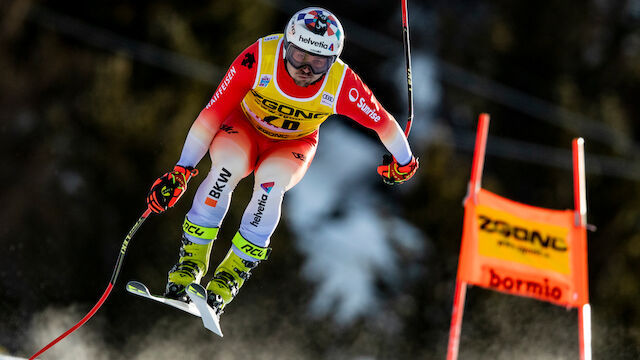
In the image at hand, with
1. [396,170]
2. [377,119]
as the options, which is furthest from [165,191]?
[396,170]

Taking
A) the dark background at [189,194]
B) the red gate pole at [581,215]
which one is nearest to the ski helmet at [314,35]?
the red gate pole at [581,215]

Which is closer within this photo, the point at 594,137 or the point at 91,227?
the point at 91,227

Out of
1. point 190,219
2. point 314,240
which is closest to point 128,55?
point 314,240

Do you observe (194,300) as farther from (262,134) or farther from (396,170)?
(396,170)

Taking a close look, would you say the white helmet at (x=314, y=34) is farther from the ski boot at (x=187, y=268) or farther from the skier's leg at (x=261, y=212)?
the ski boot at (x=187, y=268)

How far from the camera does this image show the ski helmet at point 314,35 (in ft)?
19.9

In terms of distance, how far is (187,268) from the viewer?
6516 millimetres

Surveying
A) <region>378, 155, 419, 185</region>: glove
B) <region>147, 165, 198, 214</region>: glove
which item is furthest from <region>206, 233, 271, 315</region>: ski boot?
<region>378, 155, 419, 185</region>: glove

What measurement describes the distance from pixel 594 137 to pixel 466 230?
35.9ft

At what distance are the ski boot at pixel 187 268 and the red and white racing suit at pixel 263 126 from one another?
6cm

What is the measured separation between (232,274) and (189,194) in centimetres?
921

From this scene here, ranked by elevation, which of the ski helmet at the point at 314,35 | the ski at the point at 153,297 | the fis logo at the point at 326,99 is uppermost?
the ski helmet at the point at 314,35

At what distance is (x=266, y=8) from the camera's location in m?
18.0

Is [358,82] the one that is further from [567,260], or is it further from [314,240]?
[314,240]
